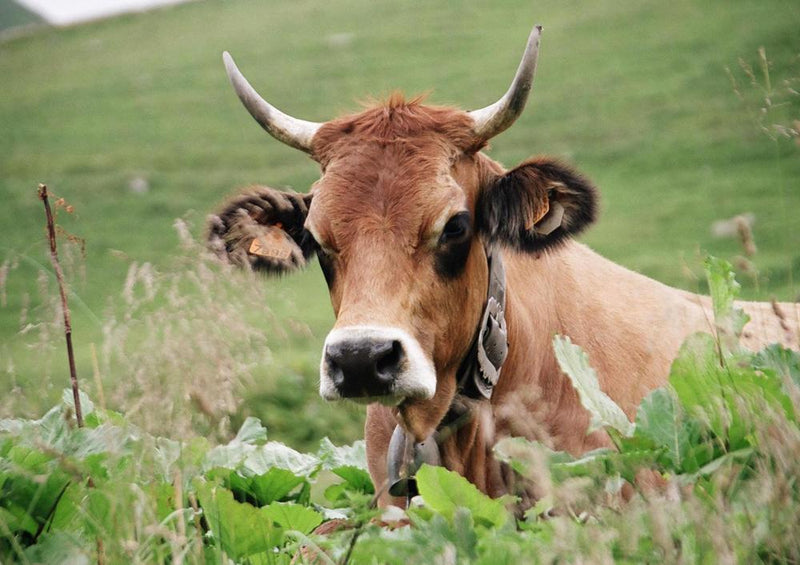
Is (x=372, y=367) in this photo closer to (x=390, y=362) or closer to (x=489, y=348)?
(x=390, y=362)

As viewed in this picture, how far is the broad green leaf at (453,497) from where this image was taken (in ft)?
9.56

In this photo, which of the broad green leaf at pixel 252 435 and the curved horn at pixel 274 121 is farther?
the curved horn at pixel 274 121

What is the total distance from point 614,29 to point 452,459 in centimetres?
3154

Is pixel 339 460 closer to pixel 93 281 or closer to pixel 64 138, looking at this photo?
pixel 93 281

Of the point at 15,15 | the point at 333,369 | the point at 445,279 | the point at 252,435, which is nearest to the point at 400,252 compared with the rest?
the point at 445,279

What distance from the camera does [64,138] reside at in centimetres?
3212

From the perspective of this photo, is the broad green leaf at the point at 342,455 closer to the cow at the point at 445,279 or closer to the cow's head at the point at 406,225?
the cow at the point at 445,279

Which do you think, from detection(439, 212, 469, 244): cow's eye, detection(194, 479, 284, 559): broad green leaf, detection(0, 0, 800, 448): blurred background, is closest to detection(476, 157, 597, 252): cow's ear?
detection(439, 212, 469, 244): cow's eye

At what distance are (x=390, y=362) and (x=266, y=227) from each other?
140 cm

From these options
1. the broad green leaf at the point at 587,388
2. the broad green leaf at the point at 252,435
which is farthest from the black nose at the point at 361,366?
the broad green leaf at the point at 587,388

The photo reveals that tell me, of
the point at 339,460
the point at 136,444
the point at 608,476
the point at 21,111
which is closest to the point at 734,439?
the point at 608,476

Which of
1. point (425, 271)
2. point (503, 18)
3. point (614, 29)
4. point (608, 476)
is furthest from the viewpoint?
point (503, 18)

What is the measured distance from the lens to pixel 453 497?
2.96m

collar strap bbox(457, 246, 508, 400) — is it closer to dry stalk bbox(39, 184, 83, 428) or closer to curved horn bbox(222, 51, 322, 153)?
curved horn bbox(222, 51, 322, 153)
